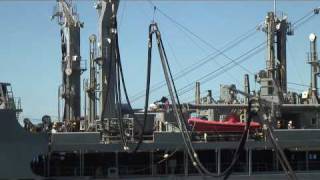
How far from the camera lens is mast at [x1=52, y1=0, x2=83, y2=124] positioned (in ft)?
125

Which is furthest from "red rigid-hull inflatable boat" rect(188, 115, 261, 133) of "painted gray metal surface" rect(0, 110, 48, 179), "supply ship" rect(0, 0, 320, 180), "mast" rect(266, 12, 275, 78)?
"painted gray metal surface" rect(0, 110, 48, 179)

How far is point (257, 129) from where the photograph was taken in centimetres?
3278

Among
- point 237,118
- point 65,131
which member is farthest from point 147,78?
point 237,118

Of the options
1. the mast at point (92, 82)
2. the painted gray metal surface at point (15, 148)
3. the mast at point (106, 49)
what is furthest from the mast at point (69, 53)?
the painted gray metal surface at point (15, 148)

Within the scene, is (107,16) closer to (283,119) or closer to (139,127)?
(139,127)

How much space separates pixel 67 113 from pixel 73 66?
3305 millimetres

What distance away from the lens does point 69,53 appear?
38.1 metres

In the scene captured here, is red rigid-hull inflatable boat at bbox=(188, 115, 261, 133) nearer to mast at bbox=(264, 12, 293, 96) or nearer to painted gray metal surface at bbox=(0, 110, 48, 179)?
mast at bbox=(264, 12, 293, 96)

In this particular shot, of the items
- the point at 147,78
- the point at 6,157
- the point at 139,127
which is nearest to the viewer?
the point at 147,78

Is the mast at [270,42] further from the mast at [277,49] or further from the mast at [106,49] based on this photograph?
the mast at [106,49]

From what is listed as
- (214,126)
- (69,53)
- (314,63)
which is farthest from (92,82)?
(314,63)

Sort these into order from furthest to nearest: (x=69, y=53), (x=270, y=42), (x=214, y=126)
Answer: (x=270, y=42)
(x=69, y=53)
(x=214, y=126)

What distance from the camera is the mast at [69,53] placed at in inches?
1503

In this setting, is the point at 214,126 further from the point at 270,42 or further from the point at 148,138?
the point at 270,42
